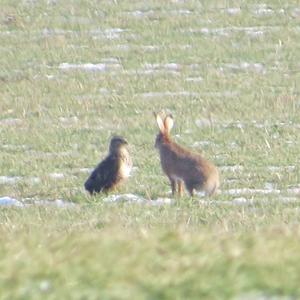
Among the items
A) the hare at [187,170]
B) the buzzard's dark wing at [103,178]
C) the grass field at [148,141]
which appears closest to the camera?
the grass field at [148,141]

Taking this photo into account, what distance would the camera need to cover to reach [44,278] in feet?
17.7

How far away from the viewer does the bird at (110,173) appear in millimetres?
12234

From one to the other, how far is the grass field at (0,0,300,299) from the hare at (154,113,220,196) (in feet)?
0.65

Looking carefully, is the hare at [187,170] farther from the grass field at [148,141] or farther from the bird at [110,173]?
the bird at [110,173]

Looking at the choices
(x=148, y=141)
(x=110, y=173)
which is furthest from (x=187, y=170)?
(x=148, y=141)

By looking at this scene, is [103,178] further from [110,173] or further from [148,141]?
[148,141]

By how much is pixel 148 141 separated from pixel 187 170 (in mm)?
3258

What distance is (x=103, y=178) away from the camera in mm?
12266

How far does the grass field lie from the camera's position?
5496 millimetres

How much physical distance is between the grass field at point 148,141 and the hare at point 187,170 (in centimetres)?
20

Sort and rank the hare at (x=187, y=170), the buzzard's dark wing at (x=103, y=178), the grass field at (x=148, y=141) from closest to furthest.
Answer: the grass field at (x=148, y=141) < the hare at (x=187, y=170) < the buzzard's dark wing at (x=103, y=178)

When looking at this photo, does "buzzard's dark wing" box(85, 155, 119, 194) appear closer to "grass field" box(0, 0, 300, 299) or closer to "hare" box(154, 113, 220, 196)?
"grass field" box(0, 0, 300, 299)

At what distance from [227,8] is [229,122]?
771 centimetres

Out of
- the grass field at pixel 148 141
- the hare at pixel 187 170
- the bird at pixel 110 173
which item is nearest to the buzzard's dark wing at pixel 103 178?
the bird at pixel 110 173
